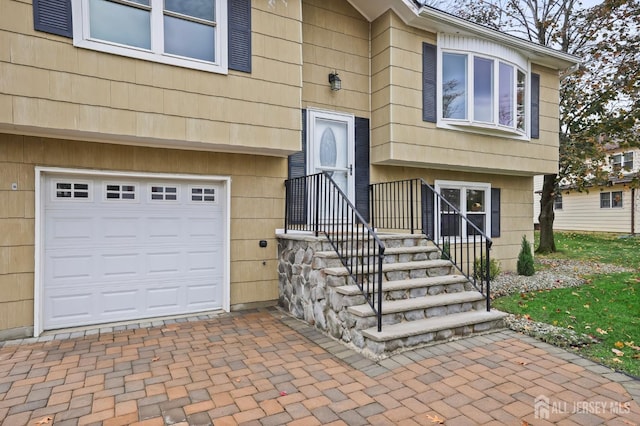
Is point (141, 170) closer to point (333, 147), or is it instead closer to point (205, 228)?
point (205, 228)

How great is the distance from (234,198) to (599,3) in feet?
41.2

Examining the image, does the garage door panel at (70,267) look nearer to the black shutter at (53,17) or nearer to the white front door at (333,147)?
the black shutter at (53,17)

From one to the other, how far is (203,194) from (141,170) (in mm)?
902

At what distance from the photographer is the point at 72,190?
15.8ft

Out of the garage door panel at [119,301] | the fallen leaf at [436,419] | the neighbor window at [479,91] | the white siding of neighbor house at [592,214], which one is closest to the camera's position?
the fallen leaf at [436,419]

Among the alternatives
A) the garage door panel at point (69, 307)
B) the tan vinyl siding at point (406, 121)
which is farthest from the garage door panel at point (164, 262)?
the tan vinyl siding at point (406, 121)

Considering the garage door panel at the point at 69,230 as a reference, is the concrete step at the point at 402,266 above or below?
below

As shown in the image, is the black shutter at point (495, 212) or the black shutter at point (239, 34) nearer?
the black shutter at point (239, 34)

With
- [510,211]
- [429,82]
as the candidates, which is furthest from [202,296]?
[510,211]

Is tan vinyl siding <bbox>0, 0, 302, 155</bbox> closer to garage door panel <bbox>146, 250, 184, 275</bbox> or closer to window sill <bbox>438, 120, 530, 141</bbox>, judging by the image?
garage door panel <bbox>146, 250, 184, 275</bbox>

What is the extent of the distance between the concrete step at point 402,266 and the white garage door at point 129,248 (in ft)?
6.43

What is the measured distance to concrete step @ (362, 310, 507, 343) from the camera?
12.7 ft

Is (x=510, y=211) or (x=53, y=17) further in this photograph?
(x=510, y=211)

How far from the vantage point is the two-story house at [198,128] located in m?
4.33
